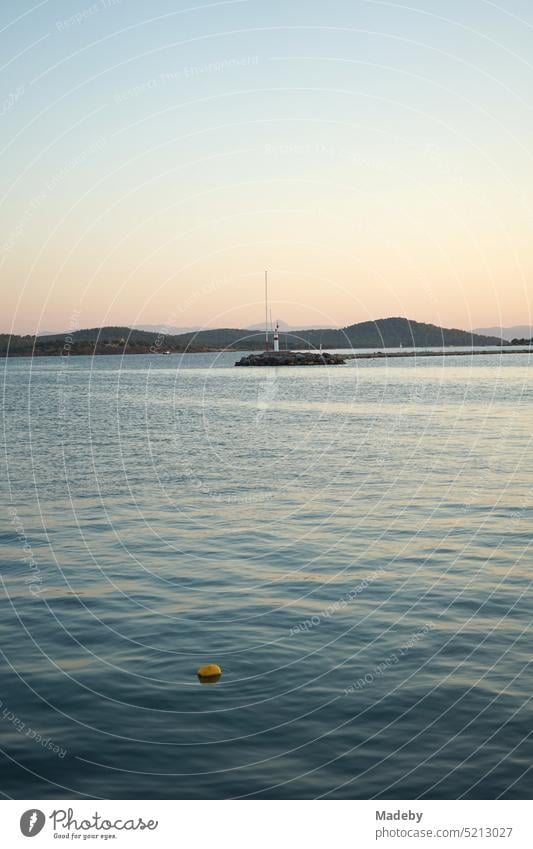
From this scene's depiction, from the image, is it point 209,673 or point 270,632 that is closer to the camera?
point 209,673

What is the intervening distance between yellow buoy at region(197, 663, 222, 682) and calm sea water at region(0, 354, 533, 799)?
176 mm

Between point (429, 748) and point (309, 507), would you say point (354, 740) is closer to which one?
point (429, 748)

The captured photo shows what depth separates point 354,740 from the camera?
44.0 ft

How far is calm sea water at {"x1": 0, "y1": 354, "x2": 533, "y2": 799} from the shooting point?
1274 centimetres

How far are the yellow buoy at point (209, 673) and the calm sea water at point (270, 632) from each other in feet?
0.58

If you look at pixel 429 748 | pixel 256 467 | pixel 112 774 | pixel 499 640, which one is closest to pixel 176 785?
pixel 112 774

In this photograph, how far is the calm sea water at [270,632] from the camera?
12.7 metres

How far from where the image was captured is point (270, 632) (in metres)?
18.5

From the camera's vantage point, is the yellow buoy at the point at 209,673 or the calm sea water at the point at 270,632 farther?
the yellow buoy at the point at 209,673

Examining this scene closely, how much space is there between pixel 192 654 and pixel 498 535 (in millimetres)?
13098

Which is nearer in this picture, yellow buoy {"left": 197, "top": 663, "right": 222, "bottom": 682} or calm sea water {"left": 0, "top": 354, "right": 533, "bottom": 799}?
calm sea water {"left": 0, "top": 354, "right": 533, "bottom": 799}

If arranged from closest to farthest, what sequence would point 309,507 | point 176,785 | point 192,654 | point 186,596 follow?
point 176,785 → point 192,654 → point 186,596 → point 309,507

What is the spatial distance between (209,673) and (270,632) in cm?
261

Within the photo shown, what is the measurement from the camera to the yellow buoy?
16.0 meters
